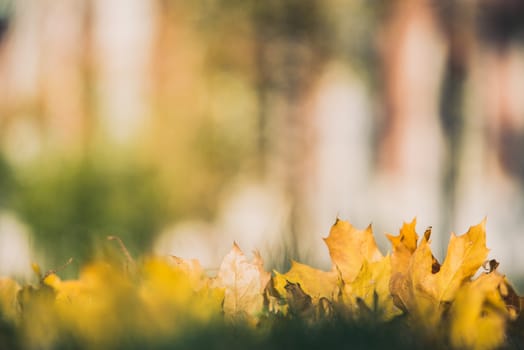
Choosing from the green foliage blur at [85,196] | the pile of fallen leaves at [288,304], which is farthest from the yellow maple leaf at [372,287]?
the green foliage blur at [85,196]

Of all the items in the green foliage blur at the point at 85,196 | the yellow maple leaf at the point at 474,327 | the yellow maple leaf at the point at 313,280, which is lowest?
the green foliage blur at the point at 85,196

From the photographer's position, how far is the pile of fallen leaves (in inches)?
28.3

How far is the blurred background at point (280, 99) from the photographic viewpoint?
22.8 feet

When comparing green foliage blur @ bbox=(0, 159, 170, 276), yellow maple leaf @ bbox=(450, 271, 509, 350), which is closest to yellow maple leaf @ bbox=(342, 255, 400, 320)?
yellow maple leaf @ bbox=(450, 271, 509, 350)

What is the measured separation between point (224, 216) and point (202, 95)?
1290 mm

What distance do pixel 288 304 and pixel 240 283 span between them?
0.08 m

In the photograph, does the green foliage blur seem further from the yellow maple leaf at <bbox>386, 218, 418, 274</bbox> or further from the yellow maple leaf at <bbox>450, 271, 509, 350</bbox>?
the yellow maple leaf at <bbox>450, 271, 509, 350</bbox>

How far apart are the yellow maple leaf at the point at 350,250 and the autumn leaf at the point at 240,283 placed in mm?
109

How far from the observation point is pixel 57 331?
74 centimetres

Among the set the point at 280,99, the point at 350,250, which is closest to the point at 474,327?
the point at 350,250

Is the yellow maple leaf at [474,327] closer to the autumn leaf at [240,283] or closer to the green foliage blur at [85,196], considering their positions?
the autumn leaf at [240,283]

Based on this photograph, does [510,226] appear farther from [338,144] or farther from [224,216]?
[224,216]

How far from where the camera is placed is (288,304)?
2.94 feet

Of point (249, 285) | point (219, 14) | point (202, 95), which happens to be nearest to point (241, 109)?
point (202, 95)
